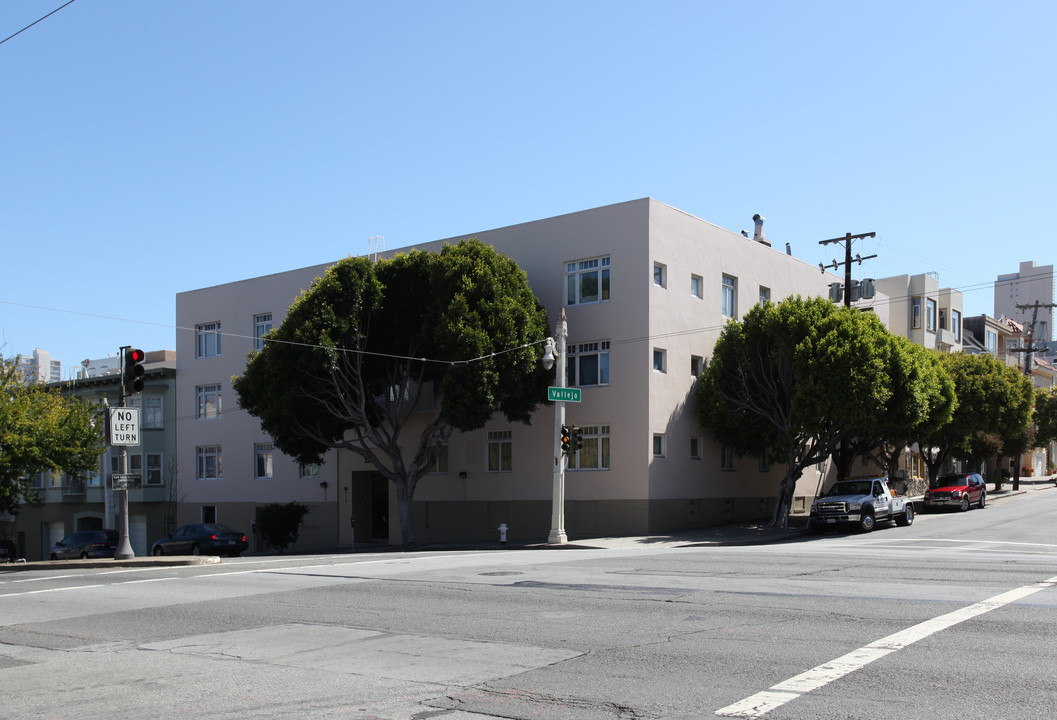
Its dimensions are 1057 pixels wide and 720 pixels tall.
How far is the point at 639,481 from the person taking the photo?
32.2 m

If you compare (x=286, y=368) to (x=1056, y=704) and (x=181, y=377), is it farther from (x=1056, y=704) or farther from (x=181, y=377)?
(x=1056, y=704)

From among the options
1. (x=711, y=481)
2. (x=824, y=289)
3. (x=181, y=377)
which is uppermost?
(x=824, y=289)

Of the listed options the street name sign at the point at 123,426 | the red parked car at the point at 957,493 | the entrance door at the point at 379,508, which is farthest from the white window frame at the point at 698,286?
the street name sign at the point at 123,426

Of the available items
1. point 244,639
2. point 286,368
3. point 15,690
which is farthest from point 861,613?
point 286,368

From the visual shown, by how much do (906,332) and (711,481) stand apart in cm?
2312

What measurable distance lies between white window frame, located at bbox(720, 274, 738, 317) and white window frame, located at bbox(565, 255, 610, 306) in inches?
232

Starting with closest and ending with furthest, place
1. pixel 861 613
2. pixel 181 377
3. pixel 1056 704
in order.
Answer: pixel 1056 704 < pixel 861 613 < pixel 181 377

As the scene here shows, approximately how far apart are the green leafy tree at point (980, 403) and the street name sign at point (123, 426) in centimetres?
3130

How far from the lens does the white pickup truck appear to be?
97.7 feet

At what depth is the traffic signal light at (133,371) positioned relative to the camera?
2302 cm

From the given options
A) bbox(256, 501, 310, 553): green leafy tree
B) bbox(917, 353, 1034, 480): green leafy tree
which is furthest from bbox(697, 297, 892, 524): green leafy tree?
bbox(256, 501, 310, 553): green leafy tree

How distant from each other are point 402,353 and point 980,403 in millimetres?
26195

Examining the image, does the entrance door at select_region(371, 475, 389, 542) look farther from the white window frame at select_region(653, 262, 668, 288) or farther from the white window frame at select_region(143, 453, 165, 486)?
the white window frame at select_region(653, 262, 668, 288)

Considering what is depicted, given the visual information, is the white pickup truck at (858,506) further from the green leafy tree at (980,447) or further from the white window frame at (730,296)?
the green leafy tree at (980,447)
